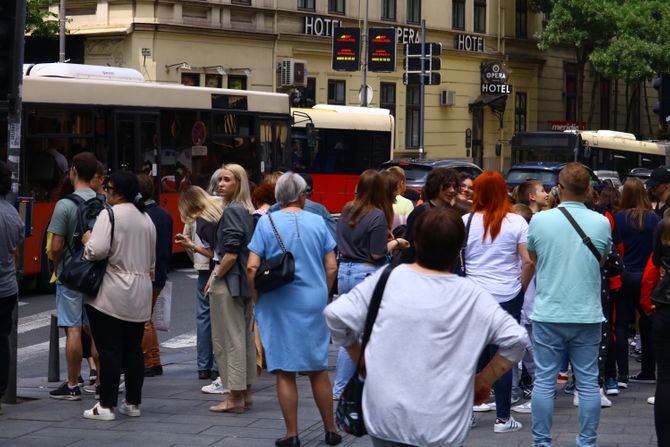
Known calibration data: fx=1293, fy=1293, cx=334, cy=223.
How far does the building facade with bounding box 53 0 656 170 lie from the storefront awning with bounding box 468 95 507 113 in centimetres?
4

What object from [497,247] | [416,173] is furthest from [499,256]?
[416,173]

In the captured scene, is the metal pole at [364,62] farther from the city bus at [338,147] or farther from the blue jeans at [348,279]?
the blue jeans at [348,279]

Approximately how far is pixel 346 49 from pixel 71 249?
2674 cm

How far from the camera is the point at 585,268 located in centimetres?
728

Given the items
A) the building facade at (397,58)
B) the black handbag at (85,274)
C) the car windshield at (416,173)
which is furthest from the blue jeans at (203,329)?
the building facade at (397,58)

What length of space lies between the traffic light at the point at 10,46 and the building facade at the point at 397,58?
72.1 feet

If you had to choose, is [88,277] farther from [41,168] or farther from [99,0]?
[99,0]

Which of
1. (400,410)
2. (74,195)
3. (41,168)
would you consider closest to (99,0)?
(41,168)

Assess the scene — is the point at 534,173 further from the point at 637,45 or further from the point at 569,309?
the point at 569,309

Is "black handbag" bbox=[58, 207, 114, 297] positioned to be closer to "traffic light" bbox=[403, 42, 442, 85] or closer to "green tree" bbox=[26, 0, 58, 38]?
"green tree" bbox=[26, 0, 58, 38]

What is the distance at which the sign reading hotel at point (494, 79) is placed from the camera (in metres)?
44.8

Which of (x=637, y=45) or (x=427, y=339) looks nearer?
(x=427, y=339)

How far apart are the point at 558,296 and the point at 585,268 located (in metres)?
0.23

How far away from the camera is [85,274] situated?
833cm
